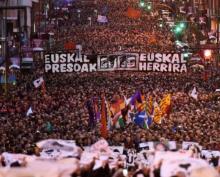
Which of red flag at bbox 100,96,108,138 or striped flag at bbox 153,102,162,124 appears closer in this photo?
red flag at bbox 100,96,108,138

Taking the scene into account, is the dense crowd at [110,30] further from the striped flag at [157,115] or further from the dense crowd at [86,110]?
the striped flag at [157,115]

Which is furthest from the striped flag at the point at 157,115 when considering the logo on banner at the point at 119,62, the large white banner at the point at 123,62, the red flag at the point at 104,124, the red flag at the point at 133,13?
the red flag at the point at 133,13


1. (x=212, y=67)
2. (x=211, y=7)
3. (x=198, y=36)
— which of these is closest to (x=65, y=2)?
(x=211, y=7)

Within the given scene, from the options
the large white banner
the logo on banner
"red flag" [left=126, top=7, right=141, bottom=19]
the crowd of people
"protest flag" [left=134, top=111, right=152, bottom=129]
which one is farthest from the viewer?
"red flag" [left=126, top=7, right=141, bottom=19]

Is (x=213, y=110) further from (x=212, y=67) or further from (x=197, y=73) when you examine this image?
(x=212, y=67)

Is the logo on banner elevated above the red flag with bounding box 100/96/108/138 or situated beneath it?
elevated above

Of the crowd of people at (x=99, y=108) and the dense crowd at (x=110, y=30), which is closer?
the crowd of people at (x=99, y=108)

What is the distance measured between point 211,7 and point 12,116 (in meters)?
58.8

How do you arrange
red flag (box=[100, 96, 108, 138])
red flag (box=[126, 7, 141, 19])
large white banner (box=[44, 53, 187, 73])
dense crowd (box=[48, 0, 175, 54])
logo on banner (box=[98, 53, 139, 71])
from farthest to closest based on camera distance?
red flag (box=[126, 7, 141, 19]) → dense crowd (box=[48, 0, 175, 54]) → logo on banner (box=[98, 53, 139, 71]) → large white banner (box=[44, 53, 187, 73]) → red flag (box=[100, 96, 108, 138])

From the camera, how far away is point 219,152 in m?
20.7

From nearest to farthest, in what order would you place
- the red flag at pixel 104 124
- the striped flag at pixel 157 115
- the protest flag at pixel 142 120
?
the red flag at pixel 104 124 → the protest flag at pixel 142 120 → the striped flag at pixel 157 115

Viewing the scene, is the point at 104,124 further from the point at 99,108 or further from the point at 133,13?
the point at 133,13

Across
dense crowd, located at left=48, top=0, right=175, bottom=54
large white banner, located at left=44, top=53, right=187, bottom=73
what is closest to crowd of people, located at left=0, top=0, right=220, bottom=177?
dense crowd, located at left=48, top=0, right=175, bottom=54

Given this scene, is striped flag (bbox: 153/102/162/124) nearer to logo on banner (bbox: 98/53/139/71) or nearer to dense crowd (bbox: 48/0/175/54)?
logo on banner (bbox: 98/53/139/71)
